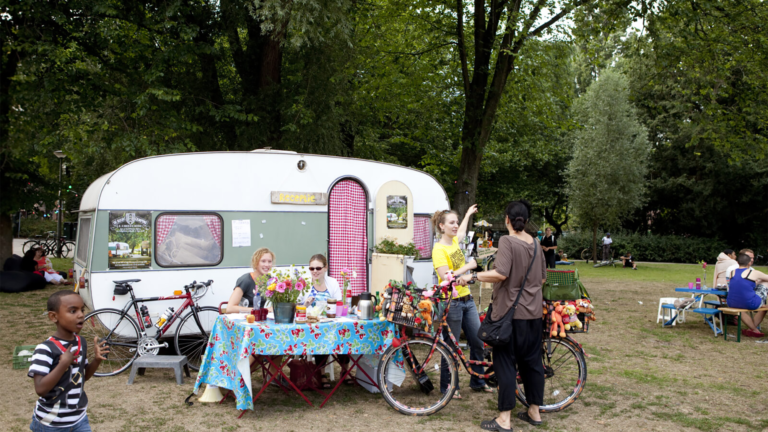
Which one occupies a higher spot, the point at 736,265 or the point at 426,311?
the point at 736,265

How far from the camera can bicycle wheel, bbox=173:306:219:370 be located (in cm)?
707

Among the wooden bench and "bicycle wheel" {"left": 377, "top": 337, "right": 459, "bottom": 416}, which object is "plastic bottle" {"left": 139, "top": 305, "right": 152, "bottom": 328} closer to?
"bicycle wheel" {"left": 377, "top": 337, "right": 459, "bottom": 416}

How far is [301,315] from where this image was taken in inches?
204

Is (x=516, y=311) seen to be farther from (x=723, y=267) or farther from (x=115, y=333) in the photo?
A: (x=723, y=267)

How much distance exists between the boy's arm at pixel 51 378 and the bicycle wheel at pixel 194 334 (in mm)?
4267

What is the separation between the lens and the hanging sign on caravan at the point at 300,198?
26.1 ft

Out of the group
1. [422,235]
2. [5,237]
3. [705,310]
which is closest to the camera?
[705,310]

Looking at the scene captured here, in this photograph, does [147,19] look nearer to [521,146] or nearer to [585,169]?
[521,146]

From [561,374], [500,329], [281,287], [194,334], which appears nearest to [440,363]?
[500,329]

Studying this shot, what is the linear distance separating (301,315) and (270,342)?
353mm

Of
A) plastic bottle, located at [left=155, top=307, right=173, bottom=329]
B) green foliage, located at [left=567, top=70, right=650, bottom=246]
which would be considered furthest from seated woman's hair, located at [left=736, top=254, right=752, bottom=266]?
green foliage, located at [left=567, top=70, right=650, bottom=246]

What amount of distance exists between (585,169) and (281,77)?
17.6m

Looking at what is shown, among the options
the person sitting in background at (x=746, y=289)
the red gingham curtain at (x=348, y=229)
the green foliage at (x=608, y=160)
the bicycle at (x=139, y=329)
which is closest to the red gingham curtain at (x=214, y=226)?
the bicycle at (x=139, y=329)

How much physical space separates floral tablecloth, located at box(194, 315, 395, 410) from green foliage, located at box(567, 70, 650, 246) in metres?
22.8
